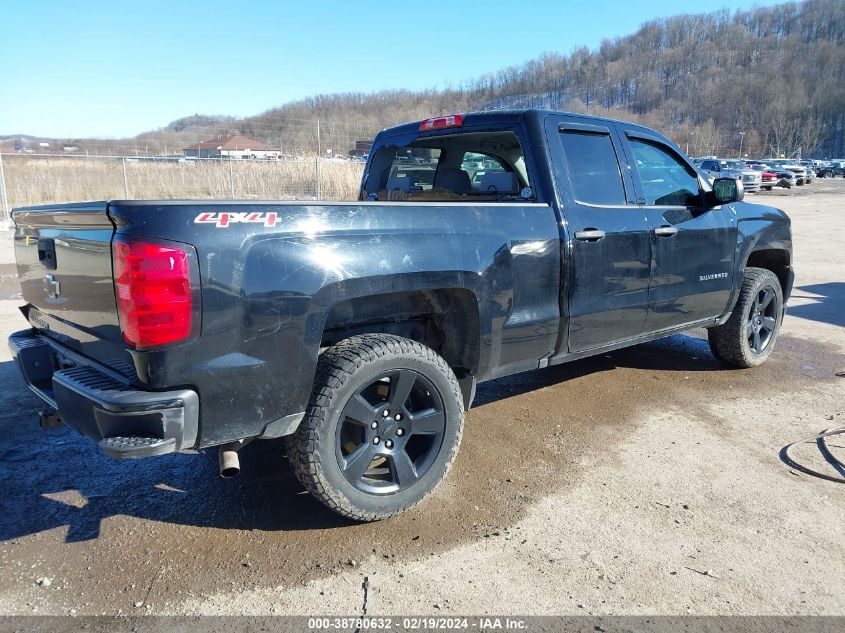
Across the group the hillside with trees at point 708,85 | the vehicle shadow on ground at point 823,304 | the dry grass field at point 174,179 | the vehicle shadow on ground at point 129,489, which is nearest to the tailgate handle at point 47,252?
the vehicle shadow on ground at point 129,489

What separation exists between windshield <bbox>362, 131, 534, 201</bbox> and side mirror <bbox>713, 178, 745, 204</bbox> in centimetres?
169

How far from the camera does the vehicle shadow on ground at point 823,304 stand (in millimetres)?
7203

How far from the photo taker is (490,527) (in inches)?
115

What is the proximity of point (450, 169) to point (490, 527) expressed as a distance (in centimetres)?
241

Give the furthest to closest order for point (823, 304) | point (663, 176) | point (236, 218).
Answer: point (823, 304)
point (663, 176)
point (236, 218)

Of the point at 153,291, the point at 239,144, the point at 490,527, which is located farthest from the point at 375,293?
the point at 239,144

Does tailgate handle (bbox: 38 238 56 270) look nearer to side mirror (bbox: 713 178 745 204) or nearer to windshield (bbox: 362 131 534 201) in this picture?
windshield (bbox: 362 131 534 201)

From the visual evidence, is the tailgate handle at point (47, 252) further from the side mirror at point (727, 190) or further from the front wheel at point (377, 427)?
the side mirror at point (727, 190)

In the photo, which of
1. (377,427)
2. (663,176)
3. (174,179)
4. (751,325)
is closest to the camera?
(377,427)

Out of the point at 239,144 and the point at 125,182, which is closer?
the point at 125,182

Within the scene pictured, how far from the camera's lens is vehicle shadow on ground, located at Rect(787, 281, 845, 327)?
720 cm

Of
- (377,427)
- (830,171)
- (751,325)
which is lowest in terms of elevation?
(751,325)

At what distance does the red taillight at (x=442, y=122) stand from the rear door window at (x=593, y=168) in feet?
2.24

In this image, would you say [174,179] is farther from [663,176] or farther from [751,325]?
[751,325]
